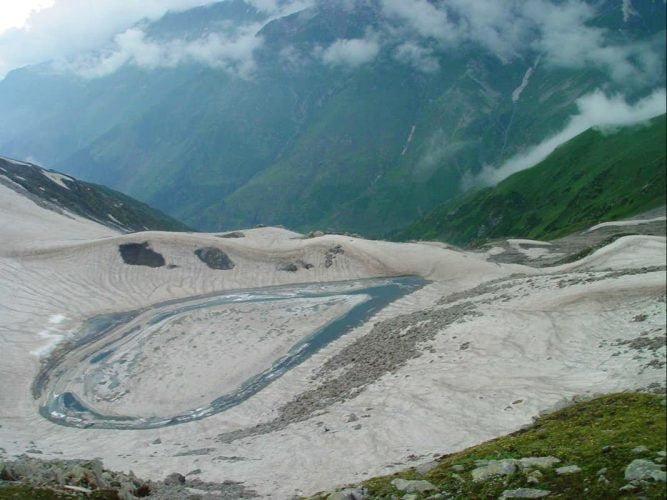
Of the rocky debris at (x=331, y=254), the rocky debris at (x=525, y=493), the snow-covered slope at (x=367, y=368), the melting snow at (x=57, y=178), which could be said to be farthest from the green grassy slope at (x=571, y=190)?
the rocky debris at (x=525, y=493)

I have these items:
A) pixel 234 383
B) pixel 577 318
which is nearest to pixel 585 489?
pixel 577 318

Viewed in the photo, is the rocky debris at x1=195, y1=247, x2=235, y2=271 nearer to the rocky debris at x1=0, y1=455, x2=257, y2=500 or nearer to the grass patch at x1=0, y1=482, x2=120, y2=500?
the rocky debris at x1=0, y1=455, x2=257, y2=500

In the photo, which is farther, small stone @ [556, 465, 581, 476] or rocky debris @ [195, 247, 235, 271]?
rocky debris @ [195, 247, 235, 271]

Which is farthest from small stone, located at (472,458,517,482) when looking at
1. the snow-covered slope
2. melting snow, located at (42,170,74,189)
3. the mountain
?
melting snow, located at (42,170,74,189)

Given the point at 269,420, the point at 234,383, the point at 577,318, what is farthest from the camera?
the point at 234,383

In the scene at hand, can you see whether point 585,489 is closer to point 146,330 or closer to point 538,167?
point 146,330

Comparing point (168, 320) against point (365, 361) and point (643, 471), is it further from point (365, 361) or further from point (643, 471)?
point (643, 471)
